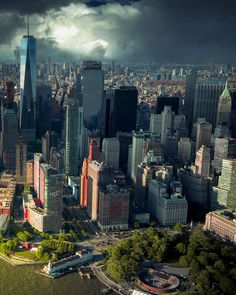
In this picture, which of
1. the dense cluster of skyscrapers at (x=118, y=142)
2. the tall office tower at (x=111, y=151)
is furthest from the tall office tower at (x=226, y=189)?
the tall office tower at (x=111, y=151)

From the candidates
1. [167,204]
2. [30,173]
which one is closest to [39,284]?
[167,204]

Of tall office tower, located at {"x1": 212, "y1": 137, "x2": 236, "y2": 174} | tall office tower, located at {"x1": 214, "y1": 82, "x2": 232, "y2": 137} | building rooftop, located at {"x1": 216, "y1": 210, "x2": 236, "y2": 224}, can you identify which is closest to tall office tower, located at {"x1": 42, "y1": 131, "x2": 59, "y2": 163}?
tall office tower, located at {"x1": 212, "y1": 137, "x2": 236, "y2": 174}

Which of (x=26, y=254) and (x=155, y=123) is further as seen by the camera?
(x=155, y=123)

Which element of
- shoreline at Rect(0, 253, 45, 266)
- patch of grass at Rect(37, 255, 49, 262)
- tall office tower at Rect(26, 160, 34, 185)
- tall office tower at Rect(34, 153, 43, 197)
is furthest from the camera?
tall office tower at Rect(26, 160, 34, 185)

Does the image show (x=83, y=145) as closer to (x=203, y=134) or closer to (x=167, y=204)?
(x=203, y=134)

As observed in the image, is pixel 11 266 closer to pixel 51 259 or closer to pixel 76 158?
pixel 51 259

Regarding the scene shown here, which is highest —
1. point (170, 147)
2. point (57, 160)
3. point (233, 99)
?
point (233, 99)

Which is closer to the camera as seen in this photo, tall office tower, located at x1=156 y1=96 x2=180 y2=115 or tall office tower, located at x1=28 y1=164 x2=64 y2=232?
tall office tower, located at x1=28 y1=164 x2=64 y2=232

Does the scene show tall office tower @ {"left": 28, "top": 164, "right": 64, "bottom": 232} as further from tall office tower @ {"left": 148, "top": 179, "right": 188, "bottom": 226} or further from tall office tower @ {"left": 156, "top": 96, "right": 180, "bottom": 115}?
tall office tower @ {"left": 156, "top": 96, "right": 180, "bottom": 115}
